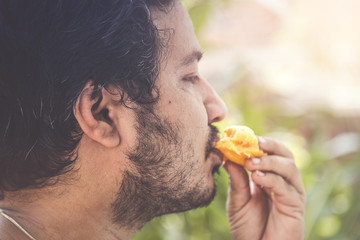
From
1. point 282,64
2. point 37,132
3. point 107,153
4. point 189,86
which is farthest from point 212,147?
point 282,64

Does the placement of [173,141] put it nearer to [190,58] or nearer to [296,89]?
[190,58]

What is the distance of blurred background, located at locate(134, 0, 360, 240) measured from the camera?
11.0 ft

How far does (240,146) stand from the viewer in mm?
1813

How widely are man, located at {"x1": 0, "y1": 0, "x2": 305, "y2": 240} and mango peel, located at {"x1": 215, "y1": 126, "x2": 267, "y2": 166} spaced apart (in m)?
0.04

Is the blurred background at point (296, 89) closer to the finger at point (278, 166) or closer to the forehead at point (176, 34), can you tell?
the finger at point (278, 166)

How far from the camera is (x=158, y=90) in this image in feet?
5.31

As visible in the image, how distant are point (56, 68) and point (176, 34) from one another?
1.59 ft

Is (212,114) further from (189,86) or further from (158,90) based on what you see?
(158,90)

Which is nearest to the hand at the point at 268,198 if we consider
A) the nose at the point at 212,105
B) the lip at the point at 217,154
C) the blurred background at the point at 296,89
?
the lip at the point at 217,154

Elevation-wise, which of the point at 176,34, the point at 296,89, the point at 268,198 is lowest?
the point at 296,89

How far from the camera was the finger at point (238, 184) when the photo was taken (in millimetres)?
1982

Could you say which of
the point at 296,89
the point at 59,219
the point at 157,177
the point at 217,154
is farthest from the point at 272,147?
the point at 296,89

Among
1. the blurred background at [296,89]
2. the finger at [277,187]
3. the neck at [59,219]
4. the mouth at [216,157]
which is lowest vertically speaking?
the blurred background at [296,89]

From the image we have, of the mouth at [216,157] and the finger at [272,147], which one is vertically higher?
the mouth at [216,157]
